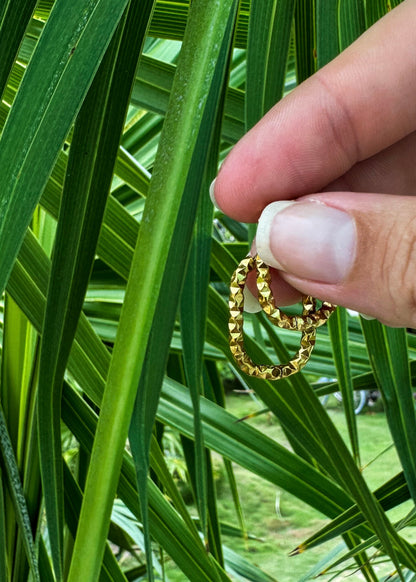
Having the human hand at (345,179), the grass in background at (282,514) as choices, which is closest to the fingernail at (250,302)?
the human hand at (345,179)

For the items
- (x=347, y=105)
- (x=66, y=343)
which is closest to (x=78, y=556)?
(x=66, y=343)

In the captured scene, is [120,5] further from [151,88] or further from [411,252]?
[151,88]

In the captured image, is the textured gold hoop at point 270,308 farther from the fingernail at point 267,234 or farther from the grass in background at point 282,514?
the grass in background at point 282,514

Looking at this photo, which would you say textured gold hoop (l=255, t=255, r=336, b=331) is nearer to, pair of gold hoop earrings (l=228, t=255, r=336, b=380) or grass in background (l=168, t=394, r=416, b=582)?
pair of gold hoop earrings (l=228, t=255, r=336, b=380)

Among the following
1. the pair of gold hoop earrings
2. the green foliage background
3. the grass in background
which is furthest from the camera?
the grass in background

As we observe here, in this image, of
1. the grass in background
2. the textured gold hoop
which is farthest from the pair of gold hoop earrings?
the grass in background

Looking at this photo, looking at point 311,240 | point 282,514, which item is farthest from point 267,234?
point 282,514

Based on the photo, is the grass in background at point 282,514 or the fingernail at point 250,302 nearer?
the fingernail at point 250,302
